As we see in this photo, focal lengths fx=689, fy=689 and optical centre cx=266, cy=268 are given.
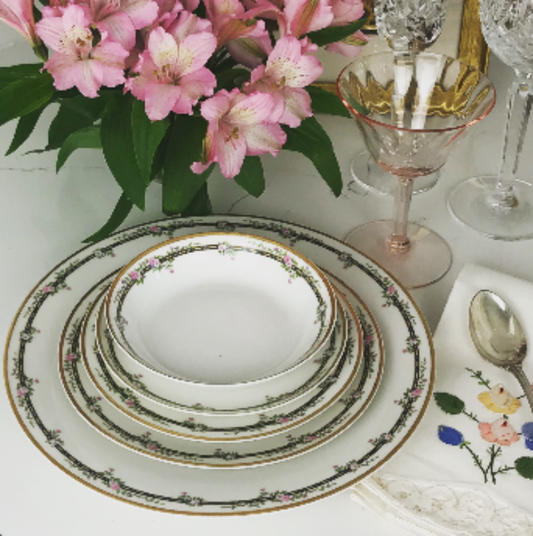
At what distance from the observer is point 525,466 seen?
0.41 metres

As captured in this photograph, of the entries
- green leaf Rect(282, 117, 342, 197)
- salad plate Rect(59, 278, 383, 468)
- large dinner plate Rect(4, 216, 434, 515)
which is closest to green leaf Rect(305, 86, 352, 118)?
green leaf Rect(282, 117, 342, 197)

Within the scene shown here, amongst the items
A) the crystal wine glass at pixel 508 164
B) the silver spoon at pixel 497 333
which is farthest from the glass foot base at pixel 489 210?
the silver spoon at pixel 497 333

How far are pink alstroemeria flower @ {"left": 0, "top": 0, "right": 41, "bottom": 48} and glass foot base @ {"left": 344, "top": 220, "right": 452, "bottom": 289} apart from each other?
11.9 inches

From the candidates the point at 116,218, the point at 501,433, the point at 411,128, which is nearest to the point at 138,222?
the point at 116,218

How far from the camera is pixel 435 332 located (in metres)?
0.50

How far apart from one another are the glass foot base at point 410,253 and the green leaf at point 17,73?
0.29 m

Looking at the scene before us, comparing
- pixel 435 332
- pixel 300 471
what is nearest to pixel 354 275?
pixel 435 332

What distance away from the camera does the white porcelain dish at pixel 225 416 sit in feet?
1.29

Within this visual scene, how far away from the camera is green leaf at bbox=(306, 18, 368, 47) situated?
1.77ft

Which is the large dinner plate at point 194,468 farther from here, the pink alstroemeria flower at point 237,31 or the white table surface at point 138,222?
the pink alstroemeria flower at point 237,31

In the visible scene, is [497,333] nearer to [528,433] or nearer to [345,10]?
[528,433]

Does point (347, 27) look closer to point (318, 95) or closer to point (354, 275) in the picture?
point (318, 95)

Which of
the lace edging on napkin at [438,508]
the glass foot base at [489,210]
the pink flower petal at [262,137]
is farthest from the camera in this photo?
the glass foot base at [489,210]

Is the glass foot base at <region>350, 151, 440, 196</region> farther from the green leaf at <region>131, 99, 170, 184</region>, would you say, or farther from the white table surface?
the green leaf at <region>131, 99, 170, 184</region>
